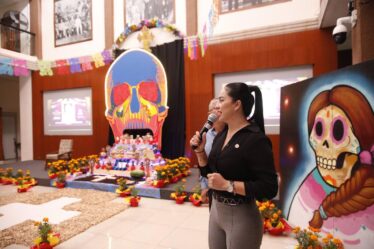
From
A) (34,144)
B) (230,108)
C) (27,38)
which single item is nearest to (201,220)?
(230,108)

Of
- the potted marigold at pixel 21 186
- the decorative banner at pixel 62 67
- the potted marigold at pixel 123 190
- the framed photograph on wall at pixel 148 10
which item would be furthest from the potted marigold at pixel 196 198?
the decorative banner at pixel 62 67

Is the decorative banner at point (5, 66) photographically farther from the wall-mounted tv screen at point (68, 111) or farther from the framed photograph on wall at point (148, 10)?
the framed photograph on wall at point (148, 10)

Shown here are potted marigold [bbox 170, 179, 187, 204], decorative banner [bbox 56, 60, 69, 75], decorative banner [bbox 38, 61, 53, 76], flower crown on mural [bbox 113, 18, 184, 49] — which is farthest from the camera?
decorative banner [bbox 38, 61, 53, 76]

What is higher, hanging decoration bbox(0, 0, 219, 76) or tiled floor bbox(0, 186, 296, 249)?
hanging decoration bbox(0, 0, 219, 76)

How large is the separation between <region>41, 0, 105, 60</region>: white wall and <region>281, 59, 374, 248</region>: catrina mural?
21.3 ft

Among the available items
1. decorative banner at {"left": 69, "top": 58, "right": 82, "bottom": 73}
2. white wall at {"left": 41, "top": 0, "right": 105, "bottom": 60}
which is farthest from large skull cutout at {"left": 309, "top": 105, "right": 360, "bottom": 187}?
decorative banner at {"left": 69, "top": 58, "right": 82, "bottom": 73}

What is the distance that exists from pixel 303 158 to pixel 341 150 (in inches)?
19.5

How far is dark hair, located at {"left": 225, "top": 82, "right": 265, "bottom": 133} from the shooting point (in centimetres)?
111

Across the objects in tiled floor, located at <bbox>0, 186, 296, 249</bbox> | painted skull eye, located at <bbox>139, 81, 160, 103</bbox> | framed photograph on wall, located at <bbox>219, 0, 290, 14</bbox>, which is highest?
framed photograph on wall, located at <bbox>219, 0, 290, 14</bbox>

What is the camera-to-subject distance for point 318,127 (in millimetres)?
2418

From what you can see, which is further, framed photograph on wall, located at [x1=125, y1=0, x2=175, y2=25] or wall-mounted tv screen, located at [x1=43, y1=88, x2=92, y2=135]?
wall-mounted tv screen, located at [x1=43, y1=88, x2=92, y2=135]

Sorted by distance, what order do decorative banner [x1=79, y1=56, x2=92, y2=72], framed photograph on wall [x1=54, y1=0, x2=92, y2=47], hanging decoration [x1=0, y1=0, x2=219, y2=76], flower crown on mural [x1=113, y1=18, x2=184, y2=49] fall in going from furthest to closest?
A: 1. framed photograph on wall [x1=54, y1=0, x2=92, y2=47]
2. decorative banner [x1=79, y1=56, x2=92, y2=72]
3. flower crown on mural [x1=113, y1=18, x2=184, y2=49]
4. hanging decoration [x1=0, y1=0, x2=219, y2=76]

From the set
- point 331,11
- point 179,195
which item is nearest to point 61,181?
point 179,195

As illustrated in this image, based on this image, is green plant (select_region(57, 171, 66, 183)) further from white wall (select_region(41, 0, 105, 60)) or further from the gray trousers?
the gray trousers
